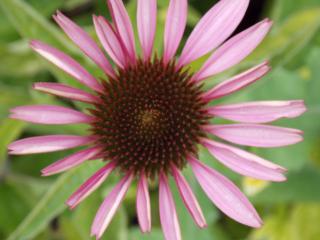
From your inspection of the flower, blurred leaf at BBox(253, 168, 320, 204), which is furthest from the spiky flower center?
blurred leaf at BBox(253, 168, 320, 204)

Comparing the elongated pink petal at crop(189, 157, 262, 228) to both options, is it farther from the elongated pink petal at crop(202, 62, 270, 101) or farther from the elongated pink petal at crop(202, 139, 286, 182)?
Result: the elongated pink petal at crop(202, 62, 270, 101)

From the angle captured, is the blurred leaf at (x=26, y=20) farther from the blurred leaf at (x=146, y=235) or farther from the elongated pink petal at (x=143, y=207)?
the blurred leaf at (x=146, y=235)

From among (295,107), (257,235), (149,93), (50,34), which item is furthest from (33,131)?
(295,107)

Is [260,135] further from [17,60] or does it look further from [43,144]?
[17,60]

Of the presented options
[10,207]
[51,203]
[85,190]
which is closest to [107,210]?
[85,190]

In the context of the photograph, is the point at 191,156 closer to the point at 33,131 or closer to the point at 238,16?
the point at 238,16

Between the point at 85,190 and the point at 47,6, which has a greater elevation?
the point at 47,6

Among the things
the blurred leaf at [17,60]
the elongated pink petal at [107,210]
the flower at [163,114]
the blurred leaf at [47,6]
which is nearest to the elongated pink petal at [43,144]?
the flower at [163,114]
